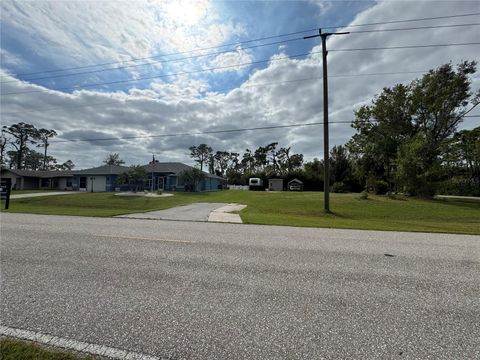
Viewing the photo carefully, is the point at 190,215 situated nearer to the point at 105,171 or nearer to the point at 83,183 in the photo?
the point at 105,171

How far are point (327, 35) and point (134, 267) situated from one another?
1808 cm

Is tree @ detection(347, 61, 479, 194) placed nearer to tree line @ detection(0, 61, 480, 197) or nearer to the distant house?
tree line @ detection(0, 61, 480, 197)

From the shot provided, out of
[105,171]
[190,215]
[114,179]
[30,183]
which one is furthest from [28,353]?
[30,183]

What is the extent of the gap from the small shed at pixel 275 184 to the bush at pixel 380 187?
3033 centimetres

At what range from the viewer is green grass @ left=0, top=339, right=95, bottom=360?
7.87 ft

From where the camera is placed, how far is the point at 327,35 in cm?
1691

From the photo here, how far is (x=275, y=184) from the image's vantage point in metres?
65.0

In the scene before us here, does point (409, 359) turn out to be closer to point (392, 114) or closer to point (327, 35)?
point (327, 35)

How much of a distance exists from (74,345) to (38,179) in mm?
60505

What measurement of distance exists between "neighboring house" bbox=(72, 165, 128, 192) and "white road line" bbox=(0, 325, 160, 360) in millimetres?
A: 40017

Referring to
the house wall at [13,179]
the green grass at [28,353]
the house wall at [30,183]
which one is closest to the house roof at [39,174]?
the house wall at [13,179]

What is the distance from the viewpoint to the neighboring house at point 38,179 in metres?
46.1

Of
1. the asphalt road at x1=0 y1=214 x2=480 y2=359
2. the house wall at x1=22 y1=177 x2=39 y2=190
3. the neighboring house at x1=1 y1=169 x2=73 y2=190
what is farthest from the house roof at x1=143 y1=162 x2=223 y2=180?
the asphalt road at x1=0 y1=214 x2=480 y2=359

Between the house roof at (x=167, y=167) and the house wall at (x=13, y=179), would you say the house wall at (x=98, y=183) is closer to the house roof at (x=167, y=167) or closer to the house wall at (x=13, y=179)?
the house roof at (x=167, y=167)
